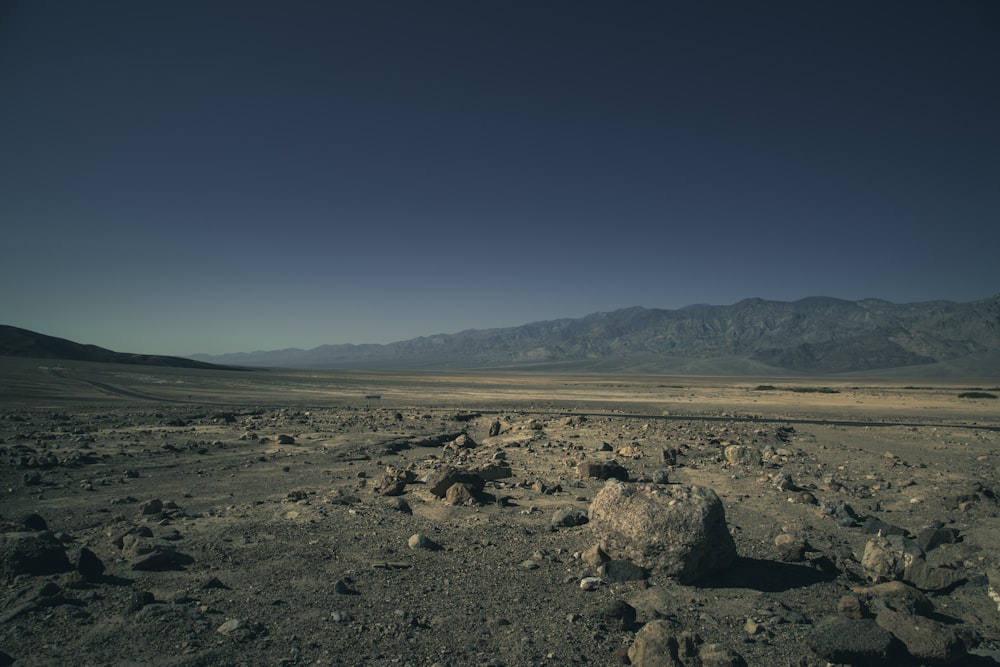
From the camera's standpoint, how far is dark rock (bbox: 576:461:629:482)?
11.1m

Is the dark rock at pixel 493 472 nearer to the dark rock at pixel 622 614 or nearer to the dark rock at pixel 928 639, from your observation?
the dark rock at pixel 622 614

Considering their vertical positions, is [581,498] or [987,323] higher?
[987,323]

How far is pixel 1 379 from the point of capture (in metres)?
37.9

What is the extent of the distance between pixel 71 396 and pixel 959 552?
41.9 metres

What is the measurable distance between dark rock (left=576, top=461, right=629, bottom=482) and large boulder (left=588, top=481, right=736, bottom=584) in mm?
4852

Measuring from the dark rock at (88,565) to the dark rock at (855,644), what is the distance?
7.51m

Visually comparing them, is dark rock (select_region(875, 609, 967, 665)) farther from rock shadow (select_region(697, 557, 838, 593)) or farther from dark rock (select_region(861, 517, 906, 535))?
dark rock (select_region(861, 517, 906, 535))

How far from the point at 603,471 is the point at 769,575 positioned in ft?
16.7


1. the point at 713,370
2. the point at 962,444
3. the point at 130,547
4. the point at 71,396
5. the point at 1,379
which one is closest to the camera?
the point at 130,547

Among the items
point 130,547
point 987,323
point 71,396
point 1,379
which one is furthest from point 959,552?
point 987,323

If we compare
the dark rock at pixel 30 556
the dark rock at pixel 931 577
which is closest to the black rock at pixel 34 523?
the dark rock at pixel 30 556

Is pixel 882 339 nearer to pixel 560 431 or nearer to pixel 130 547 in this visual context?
pixel 560 431

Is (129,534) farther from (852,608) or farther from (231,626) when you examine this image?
(852,608)

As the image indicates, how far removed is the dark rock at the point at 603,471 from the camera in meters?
11.1
